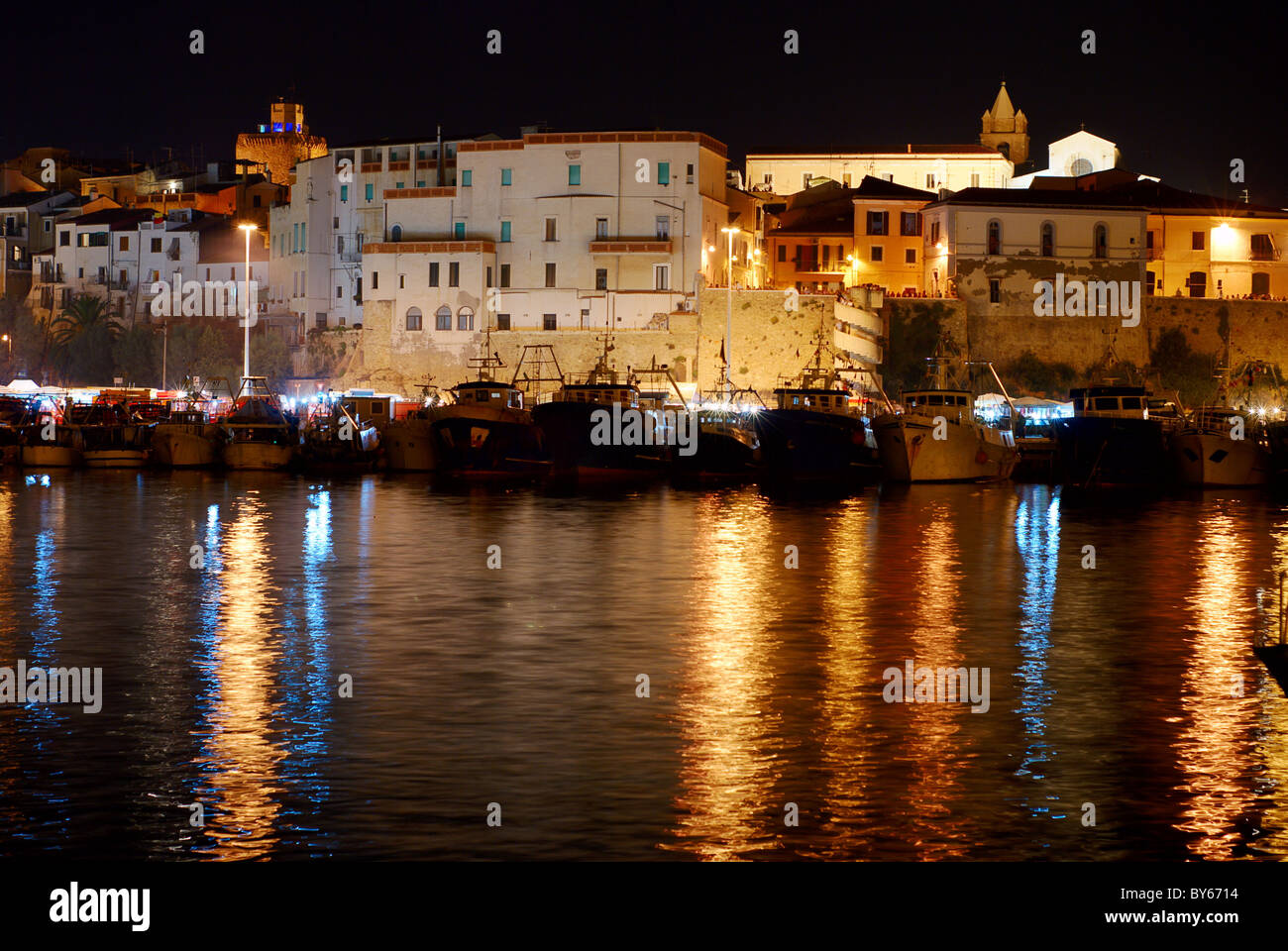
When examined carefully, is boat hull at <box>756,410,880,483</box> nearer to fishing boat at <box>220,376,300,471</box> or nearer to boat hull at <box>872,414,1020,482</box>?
boat hull at <box>872,414,1020,482</box>

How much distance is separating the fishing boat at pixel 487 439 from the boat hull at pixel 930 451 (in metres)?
11.1

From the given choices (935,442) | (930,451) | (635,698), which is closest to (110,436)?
(930,451)

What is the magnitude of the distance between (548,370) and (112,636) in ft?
180

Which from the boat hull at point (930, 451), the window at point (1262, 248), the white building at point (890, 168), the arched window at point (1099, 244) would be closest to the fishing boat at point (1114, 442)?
the boat hull at point (930, 451)

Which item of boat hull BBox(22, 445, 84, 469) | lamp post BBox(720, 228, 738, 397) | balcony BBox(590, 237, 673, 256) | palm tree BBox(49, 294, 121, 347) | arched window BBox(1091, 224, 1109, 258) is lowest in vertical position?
boat hull BBox(22, 445, 84, 469)

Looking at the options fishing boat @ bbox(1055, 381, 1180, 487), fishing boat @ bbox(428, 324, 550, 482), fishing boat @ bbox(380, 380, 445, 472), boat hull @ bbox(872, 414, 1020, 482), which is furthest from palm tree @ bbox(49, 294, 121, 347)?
fishing boat @ bbox(1055, 381, 1180, 487)

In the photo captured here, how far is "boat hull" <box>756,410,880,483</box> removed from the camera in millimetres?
50406

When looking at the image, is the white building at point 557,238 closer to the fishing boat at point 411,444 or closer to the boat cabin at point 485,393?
the fishing boat at point 411,444

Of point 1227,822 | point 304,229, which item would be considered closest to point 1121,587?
point 1227,822

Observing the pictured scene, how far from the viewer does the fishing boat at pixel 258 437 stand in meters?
55.7

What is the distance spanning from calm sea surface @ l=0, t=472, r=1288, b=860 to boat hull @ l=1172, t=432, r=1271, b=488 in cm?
1715

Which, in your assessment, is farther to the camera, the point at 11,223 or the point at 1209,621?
the point at 11,223
